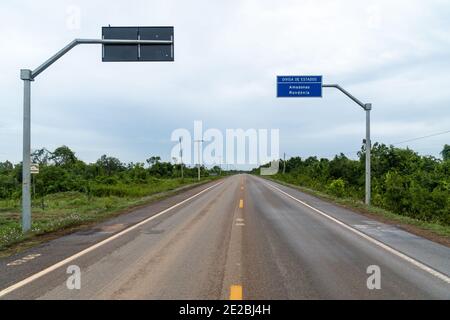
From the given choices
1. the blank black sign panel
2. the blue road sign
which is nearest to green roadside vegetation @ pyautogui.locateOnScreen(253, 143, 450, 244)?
the blue road sign

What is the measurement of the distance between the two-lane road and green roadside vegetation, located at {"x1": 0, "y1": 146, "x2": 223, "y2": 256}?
65.1 inches

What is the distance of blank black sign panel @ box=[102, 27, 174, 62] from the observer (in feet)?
42.7

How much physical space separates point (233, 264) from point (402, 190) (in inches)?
719

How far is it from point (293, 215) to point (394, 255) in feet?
25.2

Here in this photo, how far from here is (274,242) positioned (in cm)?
992

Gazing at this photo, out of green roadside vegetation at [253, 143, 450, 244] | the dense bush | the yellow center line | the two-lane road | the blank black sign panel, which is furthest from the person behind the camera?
the dense bush

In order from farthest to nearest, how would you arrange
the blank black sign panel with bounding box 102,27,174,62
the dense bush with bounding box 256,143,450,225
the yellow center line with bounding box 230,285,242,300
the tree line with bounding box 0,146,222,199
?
the tree line with bounding box 0,146,222,199
the dense bush with bounding box 256,143,450,225
the blank black sign panel with bounding box 102,27,174,62
the yellow center line with bounding box 230,285,242,300

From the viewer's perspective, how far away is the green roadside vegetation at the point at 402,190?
16516mm

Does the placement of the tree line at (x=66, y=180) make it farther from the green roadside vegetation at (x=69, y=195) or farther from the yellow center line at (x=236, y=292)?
the yellow center line at (x=236, y=292)

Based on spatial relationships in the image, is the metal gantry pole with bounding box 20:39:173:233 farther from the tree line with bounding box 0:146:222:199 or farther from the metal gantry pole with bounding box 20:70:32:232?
the tree line with bounding box 0:146:222:199

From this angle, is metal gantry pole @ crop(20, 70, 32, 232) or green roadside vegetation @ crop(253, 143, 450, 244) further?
green roadside vegetation @ crop(253, 143, 450, 244)

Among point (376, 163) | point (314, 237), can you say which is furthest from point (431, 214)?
point (376, 163)

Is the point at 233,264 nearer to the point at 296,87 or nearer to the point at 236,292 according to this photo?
the point at 236,292
